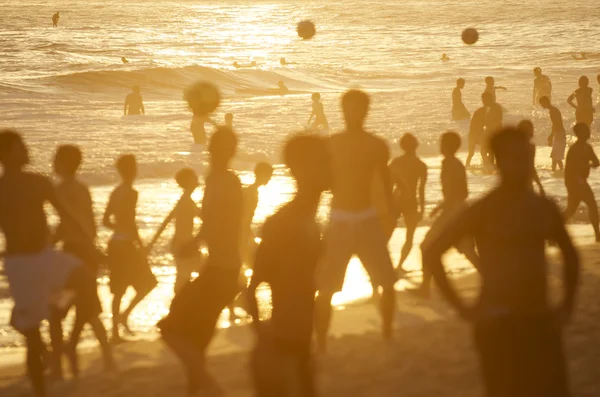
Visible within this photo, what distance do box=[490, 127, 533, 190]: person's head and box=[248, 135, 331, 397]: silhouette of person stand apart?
2.54ft

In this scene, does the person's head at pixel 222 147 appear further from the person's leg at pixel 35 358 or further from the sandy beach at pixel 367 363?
the sandy beach at pixel 367 363

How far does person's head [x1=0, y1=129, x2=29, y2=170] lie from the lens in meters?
5.65

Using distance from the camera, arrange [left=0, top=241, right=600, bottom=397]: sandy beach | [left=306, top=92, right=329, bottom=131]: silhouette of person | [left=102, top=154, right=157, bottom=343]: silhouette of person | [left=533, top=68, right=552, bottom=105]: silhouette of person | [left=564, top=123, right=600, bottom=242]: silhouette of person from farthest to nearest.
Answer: [left=533, top=68, right=552, bottom=105]: silhouette of person, [left=306, top=92, right=329, bottom=131]: silhouette of person, [left=564, top=123, right=600, bottom=242]: silhouette of person, [left=102, top=154, right=157, bottom=343]: silhouette of person, [left=0, top=241, right=600, bottom=397]: sandy beach

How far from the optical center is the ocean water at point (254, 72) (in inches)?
789

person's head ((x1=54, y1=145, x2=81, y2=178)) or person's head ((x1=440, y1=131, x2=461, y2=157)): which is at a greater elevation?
person's head ((x1=54, y1=145, x2=81, y2=178))

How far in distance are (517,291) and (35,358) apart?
2971 millimetres

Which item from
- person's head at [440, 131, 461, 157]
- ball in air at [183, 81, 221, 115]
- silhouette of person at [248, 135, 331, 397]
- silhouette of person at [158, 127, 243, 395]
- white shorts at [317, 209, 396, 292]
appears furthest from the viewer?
ball in air at [183, 81, 221, 115]

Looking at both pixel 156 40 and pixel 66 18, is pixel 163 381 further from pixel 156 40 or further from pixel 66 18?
pixel 66 18

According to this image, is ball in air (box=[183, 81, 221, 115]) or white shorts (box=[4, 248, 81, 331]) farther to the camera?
ball in air (box=[183, 81, 221, 115])

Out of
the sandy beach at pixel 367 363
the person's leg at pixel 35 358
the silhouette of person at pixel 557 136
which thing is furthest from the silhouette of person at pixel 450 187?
the silhouette of person at pixel 557 136

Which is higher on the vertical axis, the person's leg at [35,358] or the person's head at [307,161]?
the person's head at [307,161]

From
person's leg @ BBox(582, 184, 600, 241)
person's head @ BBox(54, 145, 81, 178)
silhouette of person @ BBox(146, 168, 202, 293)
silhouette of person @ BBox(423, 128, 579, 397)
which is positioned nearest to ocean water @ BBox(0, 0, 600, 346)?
silhouette of person @ BBox(146, 168, 202, 293)

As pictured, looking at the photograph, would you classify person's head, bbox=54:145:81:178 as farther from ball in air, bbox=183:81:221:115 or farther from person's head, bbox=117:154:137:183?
ball in air, bbox=183:81:221:115

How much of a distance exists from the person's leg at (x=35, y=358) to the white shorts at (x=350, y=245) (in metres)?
1.80
